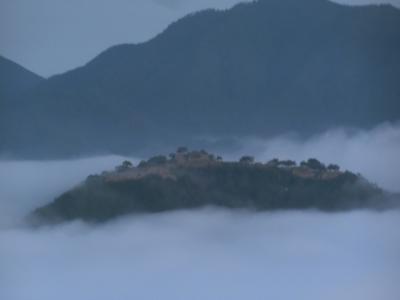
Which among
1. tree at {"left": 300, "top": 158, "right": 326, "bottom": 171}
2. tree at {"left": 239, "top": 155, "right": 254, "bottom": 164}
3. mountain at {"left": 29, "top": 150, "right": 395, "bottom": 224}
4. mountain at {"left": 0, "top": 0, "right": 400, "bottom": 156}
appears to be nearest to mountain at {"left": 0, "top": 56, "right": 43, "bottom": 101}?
mountain at {"left": 0, "top": 0, "right": 400, "bottom": 156}

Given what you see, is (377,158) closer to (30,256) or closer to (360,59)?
(360,59)

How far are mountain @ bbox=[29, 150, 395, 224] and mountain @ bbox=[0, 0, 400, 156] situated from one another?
99 mm

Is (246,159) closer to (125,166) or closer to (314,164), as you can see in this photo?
(314,164)

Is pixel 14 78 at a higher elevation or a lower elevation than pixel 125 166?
higher

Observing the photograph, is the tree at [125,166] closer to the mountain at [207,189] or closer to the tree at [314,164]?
the mountain at [207,189]

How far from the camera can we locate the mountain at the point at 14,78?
325 cm

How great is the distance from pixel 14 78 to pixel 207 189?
738 millimetres

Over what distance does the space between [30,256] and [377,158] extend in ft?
3.85

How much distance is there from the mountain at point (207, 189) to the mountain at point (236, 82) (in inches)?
3.9

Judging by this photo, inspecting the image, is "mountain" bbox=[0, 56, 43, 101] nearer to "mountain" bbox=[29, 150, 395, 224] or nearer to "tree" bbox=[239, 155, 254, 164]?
"mountain" bbox=[29, 150, 395, 224]

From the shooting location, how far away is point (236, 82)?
328 centimetres

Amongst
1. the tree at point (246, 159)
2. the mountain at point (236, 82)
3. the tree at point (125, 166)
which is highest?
the mountain at point (236, 82)

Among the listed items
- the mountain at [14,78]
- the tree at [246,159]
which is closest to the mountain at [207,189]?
the tree at [246,159]

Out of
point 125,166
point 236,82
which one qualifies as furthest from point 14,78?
point 236,82
